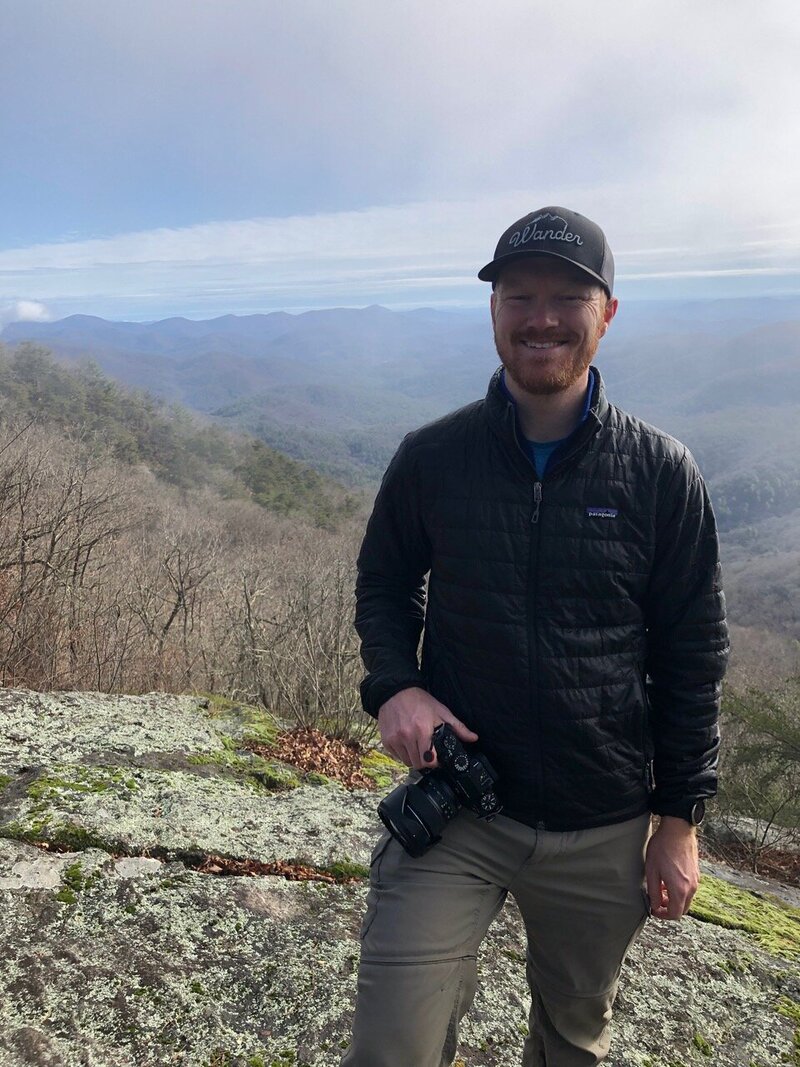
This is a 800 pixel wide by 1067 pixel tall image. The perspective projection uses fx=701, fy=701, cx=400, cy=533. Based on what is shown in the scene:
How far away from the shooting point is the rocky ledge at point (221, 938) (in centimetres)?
204

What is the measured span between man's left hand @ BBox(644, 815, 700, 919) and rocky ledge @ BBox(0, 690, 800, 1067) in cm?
61

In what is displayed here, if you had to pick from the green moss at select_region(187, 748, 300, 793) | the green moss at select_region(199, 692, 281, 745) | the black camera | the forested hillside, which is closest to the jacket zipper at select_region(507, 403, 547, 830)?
the black camera

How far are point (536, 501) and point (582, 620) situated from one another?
372mm

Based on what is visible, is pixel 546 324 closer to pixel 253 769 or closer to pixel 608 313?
pixel 608 313

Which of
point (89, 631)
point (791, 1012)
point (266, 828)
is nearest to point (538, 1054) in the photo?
point (791, 1012)

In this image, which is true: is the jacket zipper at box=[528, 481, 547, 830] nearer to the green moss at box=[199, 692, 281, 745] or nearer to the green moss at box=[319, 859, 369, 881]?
the green moss at box=[319, 859, 369, 881]

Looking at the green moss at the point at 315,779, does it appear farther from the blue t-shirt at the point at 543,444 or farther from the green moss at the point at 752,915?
the blue t-shirt at the point at 543,444

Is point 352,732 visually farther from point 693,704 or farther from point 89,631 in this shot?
point 89,631

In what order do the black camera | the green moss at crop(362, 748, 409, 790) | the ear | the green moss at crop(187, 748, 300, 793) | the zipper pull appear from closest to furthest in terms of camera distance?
the black camera < the zipper pull < the ear < the green moss at crop(187, 748, 300, 793) < the green moss at crop(362, 748, 409, 790)

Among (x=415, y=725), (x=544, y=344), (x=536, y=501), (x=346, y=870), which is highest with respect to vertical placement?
(x=544, y=344)

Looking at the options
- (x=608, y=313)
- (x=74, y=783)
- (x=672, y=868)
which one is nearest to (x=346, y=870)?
(x=74, y=783)

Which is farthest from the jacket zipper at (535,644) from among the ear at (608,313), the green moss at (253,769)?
the green moss at (253,769)

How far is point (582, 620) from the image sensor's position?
80.1 inches

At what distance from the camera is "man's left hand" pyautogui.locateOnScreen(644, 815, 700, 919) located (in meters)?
2.06
